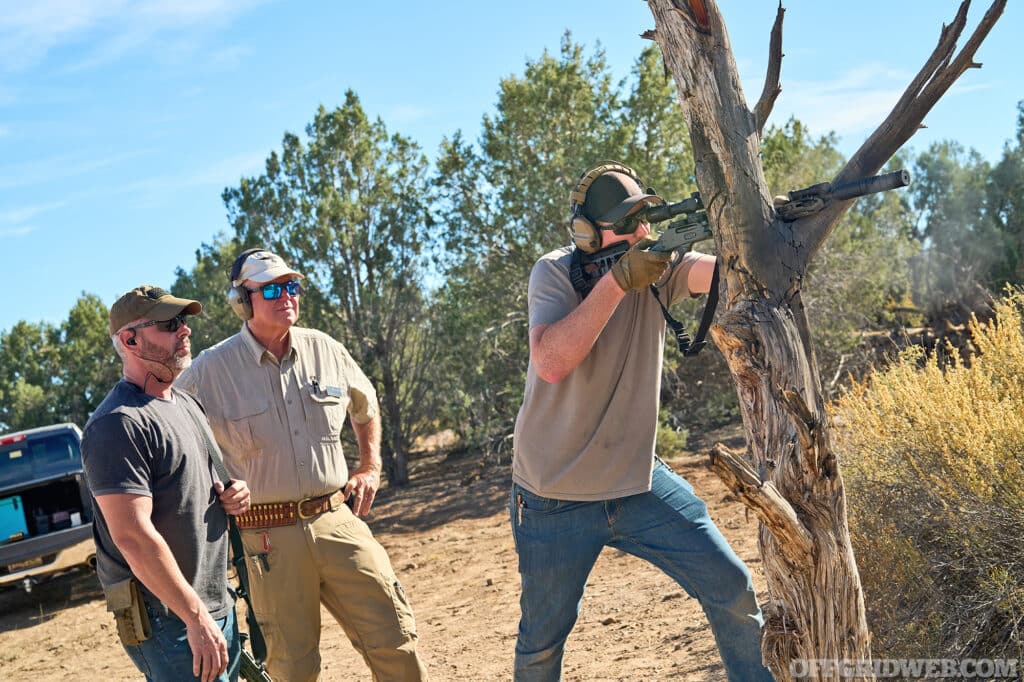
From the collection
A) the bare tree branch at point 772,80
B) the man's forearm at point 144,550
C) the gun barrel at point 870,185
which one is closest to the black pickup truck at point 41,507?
the man's forearm at point 144,550

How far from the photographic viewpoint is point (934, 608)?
4418 millimetres

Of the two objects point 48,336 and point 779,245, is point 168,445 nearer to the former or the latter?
point 779,245

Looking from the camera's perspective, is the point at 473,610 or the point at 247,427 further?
the point at 473,610

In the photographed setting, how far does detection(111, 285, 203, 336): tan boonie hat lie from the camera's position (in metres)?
3.44

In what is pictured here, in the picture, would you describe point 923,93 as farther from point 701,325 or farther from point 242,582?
point 242,582

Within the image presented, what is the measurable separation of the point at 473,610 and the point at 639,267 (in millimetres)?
5032

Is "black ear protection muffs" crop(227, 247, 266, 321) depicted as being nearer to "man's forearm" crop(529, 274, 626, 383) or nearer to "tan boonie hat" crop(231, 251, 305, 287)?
"tan boonie hat" crop(231, 251, 305, 287)

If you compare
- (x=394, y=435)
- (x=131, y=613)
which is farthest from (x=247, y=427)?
(x=394, y=435)

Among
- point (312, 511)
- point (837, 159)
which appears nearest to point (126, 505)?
point (312, 511)

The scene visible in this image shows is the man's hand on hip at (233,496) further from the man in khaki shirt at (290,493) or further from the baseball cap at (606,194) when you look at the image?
the baseball cap at (606,194)

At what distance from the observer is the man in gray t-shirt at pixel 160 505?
3133 mm

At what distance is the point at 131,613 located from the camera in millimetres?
3186

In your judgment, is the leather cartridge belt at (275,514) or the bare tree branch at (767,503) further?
the leather cartridge belt at (275,514)

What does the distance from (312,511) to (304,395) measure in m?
0.51
